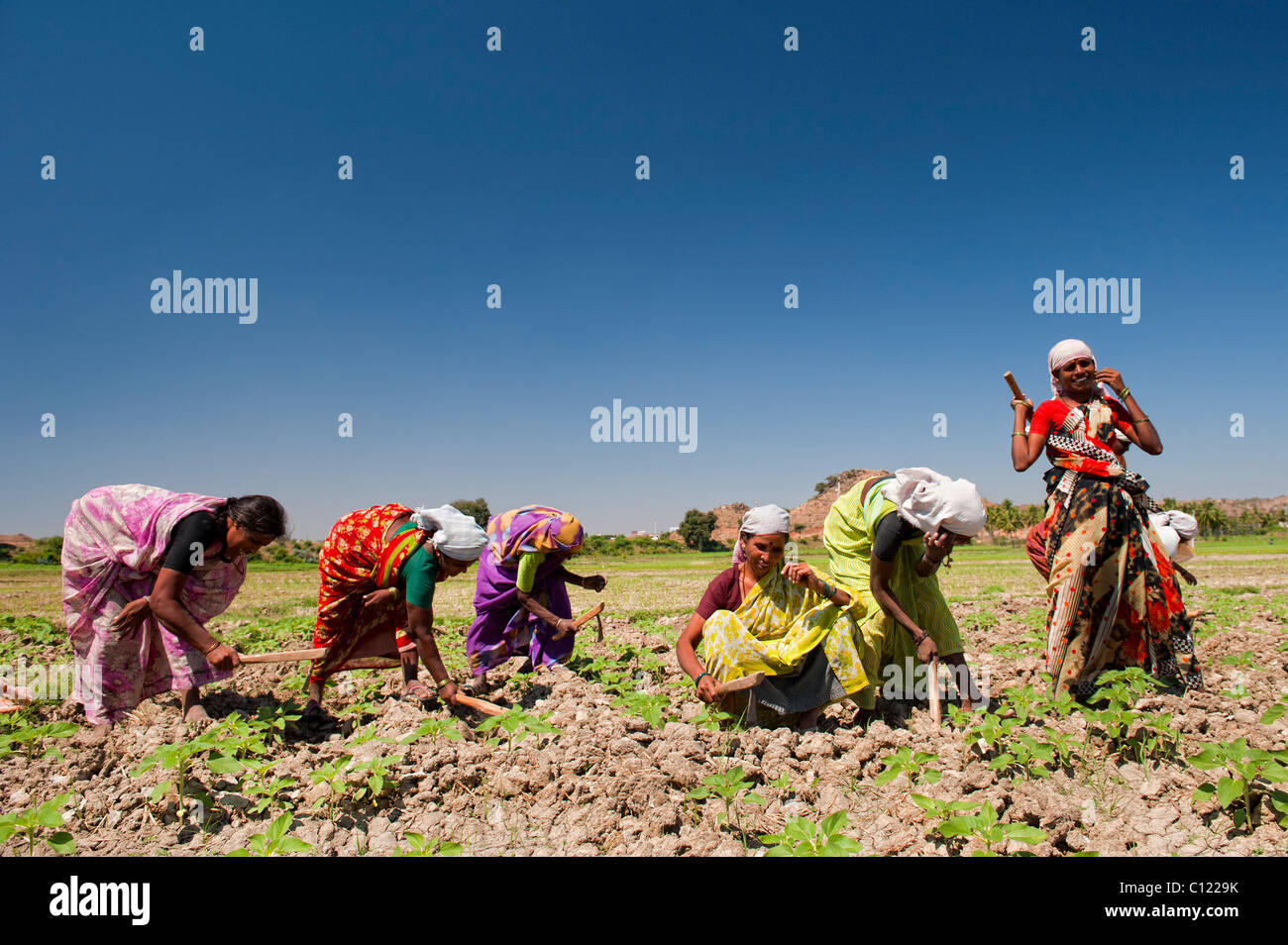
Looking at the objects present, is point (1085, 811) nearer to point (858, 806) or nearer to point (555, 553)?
point (858, 806)

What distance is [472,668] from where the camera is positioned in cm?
478

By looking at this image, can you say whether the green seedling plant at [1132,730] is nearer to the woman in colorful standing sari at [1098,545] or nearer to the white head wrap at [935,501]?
the woman in colorful standing sari at [1098,545]

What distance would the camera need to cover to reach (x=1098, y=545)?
3693 mm

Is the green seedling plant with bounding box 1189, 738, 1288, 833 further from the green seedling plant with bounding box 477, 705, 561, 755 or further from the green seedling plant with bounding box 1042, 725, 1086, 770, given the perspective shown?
the green seedling plant with bounding box 477, 705, 561, 755

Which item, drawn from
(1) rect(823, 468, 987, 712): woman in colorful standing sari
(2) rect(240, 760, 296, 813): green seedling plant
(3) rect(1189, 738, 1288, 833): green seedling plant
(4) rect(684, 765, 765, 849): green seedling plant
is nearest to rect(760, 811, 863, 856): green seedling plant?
(4) rect(684, 765, 765, 849): green seedling plant

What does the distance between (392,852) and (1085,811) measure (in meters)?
2.57

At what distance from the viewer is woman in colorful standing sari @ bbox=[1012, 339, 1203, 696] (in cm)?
367

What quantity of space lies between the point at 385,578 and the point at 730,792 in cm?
248

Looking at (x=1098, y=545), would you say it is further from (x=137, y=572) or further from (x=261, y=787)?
(x=137, y=572)

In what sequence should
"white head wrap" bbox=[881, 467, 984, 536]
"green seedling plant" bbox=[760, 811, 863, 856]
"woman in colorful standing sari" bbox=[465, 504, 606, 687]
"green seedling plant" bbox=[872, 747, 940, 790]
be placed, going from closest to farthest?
1. "green seedling plant" bbox=[760, 811, 863, 856]
2. "green seedling plant" bbox=[872, 747, 940, 790]
3. "white head wrap" bbox=[881, 467, 984, 536]
4. "woman in colorful standing sari" bbox=[465, 504, 606, 687]

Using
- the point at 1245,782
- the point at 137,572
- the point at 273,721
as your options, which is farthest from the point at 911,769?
the point at 137,572

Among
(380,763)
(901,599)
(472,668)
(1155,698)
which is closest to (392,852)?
(380,763)

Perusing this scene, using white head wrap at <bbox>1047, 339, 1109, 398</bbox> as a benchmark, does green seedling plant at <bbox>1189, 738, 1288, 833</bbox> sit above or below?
below

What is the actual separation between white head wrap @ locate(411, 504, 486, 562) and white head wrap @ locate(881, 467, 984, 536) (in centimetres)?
231
